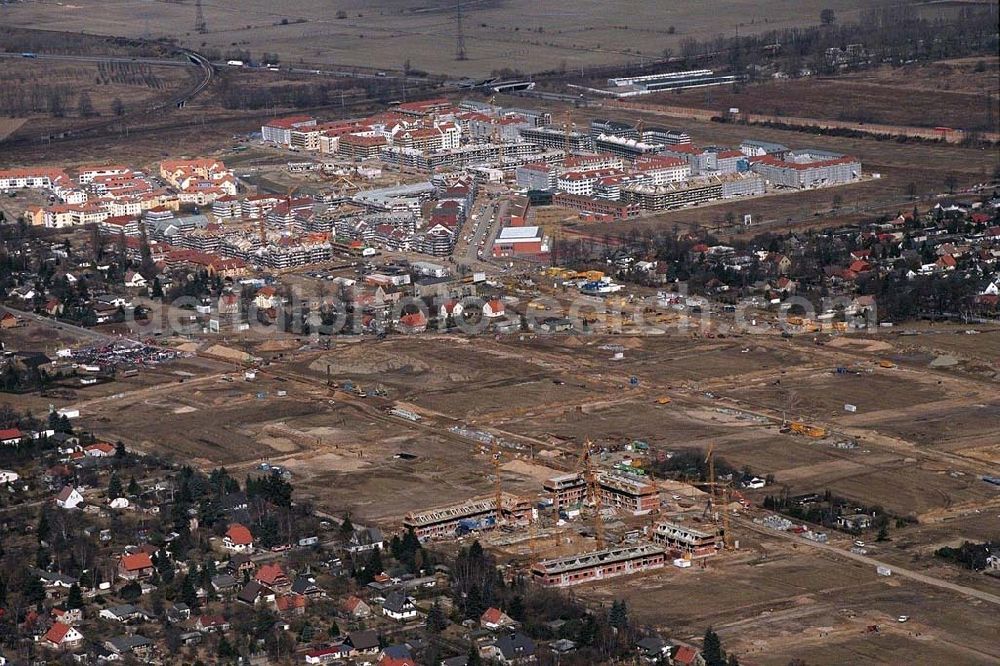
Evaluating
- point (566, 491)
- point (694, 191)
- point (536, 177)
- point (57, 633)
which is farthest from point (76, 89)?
point (57, 633)

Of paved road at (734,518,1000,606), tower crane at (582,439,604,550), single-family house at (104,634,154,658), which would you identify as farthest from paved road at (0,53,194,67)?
single-family house at (104,634,154,658)

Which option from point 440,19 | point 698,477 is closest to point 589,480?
point 698,477

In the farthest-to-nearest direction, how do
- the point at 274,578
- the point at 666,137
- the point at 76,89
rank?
the point at 76,89 < the point at 666,137 < the point at 274,578

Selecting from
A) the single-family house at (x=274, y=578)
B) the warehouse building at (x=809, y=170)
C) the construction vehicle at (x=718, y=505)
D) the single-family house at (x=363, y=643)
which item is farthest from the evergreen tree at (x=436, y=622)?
the warehouse building at (x=809, y=170)

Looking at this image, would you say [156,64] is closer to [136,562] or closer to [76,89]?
[76,89]

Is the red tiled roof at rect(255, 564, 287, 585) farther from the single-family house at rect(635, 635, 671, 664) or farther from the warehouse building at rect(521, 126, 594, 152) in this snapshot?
the warehouse building at rect(521, 126, 594, 152)

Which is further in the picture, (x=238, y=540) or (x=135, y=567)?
(x=238, y=540)

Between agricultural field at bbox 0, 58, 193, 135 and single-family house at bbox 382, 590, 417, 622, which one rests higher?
agricultural field at bbox 0, 58, 193, 135
